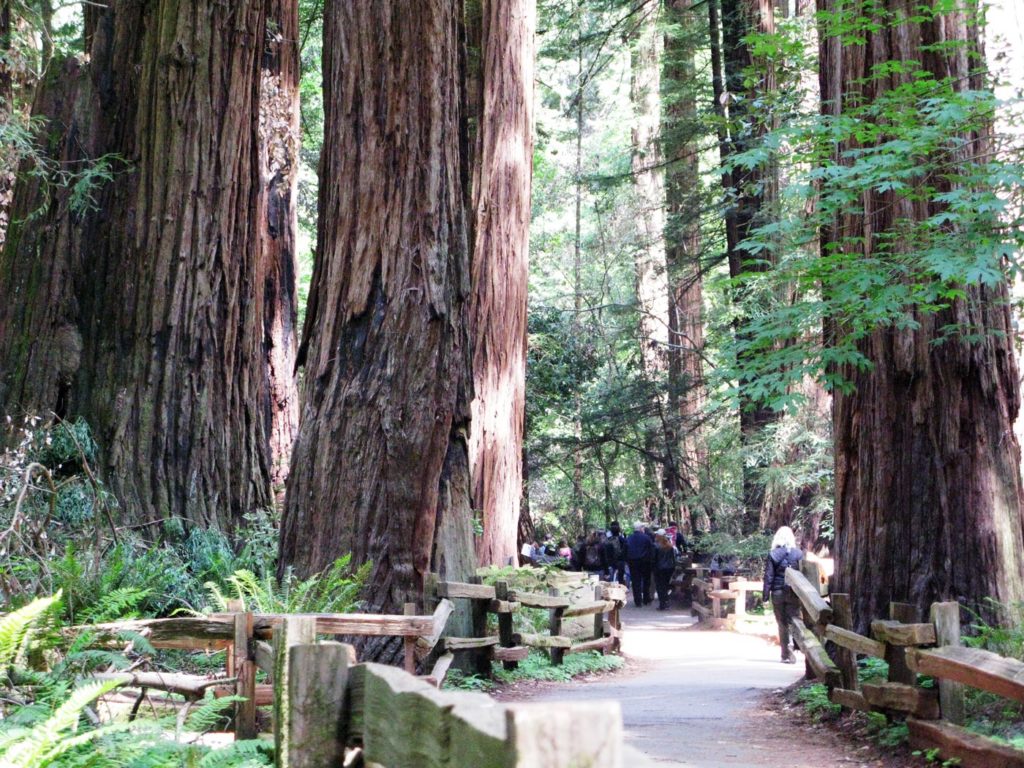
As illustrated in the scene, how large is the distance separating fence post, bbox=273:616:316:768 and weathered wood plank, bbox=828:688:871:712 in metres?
5.93

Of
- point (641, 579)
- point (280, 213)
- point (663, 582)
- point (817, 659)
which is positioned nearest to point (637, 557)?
point (641, 579)

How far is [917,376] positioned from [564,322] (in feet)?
62.7

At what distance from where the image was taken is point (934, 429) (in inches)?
416

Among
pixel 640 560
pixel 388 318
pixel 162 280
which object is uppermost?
pixel 162 280

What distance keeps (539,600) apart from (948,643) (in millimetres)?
6542

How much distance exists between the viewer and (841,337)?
991 cm

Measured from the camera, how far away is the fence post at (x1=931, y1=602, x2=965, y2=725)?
308 inches

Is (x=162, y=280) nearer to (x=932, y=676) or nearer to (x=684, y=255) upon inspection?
(x=932, y=676)

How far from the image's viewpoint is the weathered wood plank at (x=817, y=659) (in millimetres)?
10245

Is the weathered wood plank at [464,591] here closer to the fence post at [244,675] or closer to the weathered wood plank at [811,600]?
the weathered wood plank at [811,600]

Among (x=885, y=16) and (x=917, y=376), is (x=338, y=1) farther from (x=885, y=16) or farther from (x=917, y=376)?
(x=917, y=376)

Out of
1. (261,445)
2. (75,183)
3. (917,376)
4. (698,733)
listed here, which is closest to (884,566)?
(917,376)

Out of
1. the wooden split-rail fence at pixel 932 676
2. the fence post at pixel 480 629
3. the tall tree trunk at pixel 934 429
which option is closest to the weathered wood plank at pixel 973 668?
the wooden split-rail fence at pixel 932 676

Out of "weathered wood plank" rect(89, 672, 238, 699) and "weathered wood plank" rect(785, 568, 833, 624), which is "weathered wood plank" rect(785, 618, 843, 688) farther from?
"weathered wood plank" rect(89, 672, 238, 699)
